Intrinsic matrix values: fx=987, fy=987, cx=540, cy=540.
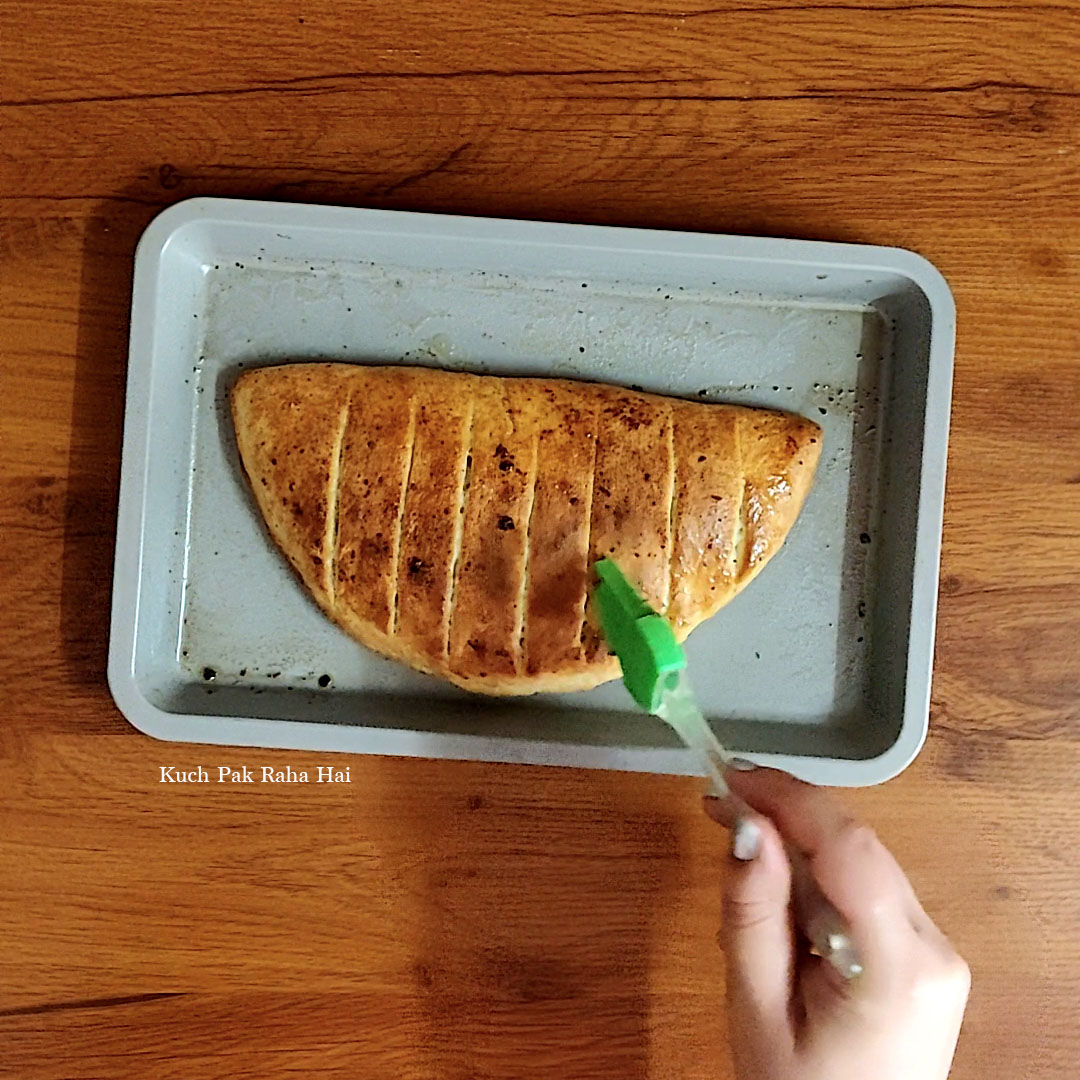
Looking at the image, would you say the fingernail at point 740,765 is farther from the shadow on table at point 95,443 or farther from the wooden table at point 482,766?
the shadow on table at point 95,443

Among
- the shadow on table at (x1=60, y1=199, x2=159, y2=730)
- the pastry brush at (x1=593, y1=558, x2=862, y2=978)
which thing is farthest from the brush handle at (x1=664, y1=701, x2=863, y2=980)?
the shadow on table at (x1=60, y1=199, x2=159, y2=730)

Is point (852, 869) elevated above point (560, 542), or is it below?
below

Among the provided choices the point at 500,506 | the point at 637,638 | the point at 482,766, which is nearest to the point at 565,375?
the point at 500,506

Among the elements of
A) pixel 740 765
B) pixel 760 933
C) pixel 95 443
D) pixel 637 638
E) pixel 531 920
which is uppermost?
pixel 95 443

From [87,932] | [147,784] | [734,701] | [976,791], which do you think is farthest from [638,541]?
[87,932]

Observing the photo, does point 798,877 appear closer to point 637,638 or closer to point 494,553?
point 637,638

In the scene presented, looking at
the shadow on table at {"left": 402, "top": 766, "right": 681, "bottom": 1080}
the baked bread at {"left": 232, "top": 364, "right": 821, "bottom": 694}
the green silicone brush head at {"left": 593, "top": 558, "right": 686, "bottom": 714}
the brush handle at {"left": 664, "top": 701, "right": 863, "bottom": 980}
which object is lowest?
the shadow on table at {"left": 402, "top": 766, "right": 681, "bottom": 1080}

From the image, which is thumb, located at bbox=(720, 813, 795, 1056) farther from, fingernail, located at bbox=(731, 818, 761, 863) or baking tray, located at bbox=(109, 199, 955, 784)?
baking tray, located at bbox=(109, 199, 955, 784)
